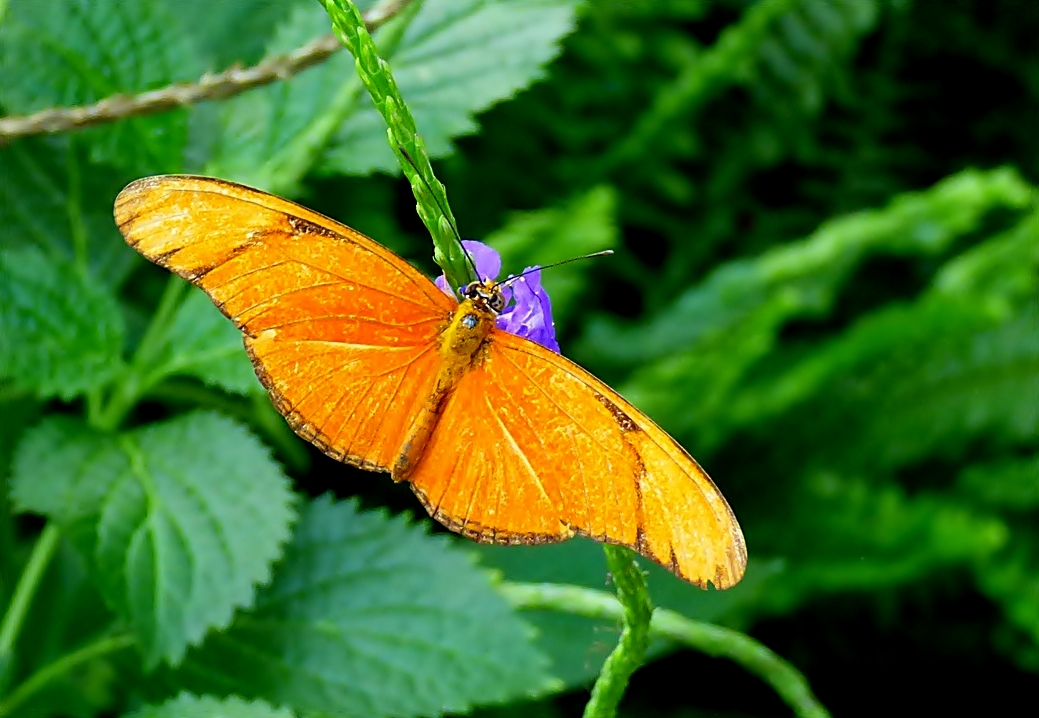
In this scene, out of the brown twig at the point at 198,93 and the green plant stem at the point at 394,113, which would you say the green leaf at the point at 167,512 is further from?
the green plant stem at the point at 394,113

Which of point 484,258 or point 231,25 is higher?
point 231,25

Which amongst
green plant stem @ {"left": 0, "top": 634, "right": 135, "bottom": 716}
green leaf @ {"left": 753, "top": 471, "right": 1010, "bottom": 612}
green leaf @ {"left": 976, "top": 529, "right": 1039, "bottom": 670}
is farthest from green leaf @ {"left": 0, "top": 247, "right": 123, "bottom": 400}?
green leaf @ {"left": 976, "top": 529, "right": 1039, "bottom": 670}

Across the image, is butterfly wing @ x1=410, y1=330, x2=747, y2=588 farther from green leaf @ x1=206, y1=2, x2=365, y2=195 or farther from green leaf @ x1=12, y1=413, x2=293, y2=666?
green leaf @ x1=206, y1=2, x2=365, y2=195

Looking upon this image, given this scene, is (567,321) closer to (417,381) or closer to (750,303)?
(750,303)

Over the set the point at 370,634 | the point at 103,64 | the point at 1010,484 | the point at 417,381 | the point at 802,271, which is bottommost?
the point at 370,634

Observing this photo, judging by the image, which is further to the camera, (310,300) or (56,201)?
(56,201)

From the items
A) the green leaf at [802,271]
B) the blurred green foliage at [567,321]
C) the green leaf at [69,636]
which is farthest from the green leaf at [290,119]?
the green leaf at [802,271]

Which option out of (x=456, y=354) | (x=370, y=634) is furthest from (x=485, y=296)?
(x=370, y=634)

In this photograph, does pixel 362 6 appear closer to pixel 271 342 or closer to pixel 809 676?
pixel 271 342
